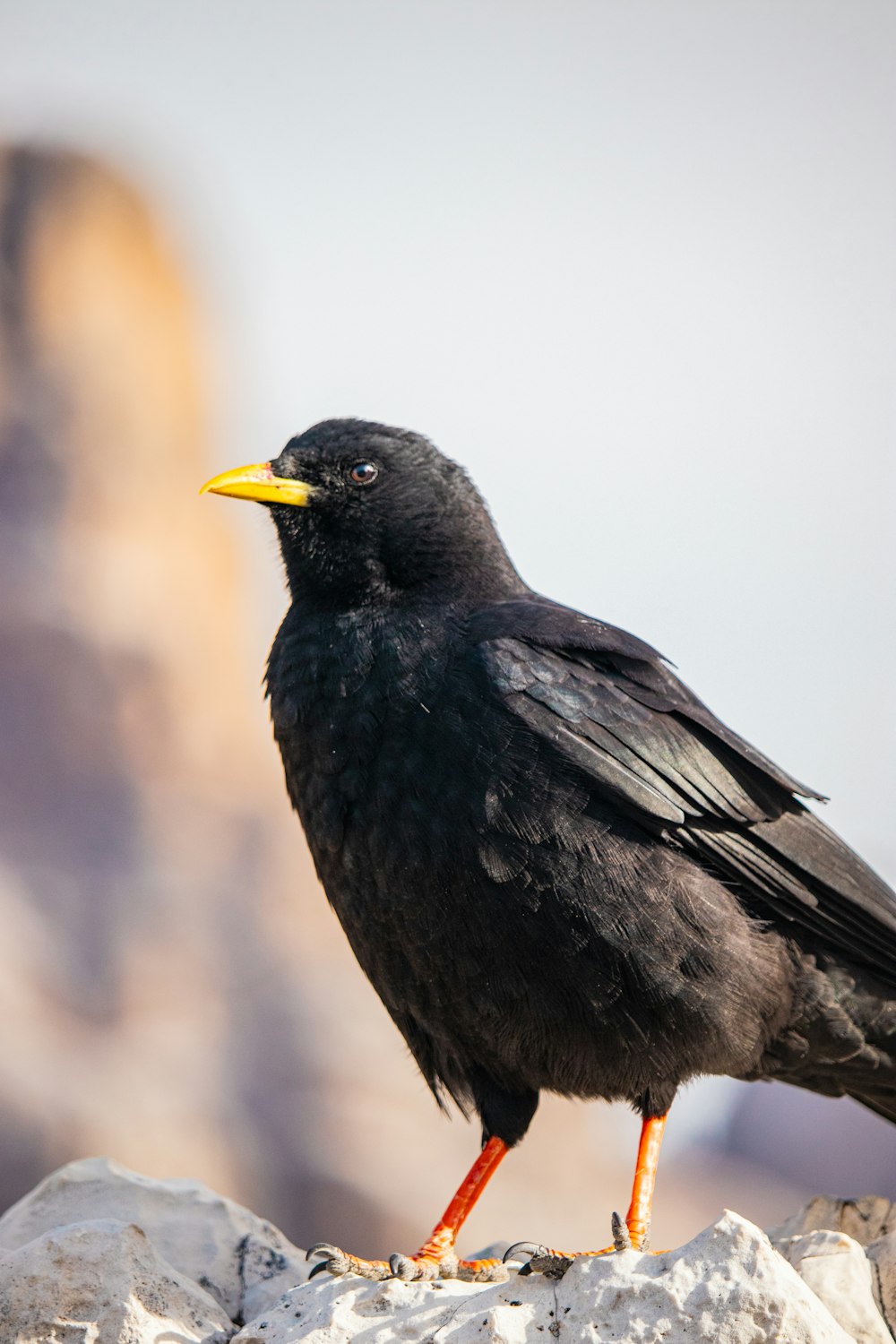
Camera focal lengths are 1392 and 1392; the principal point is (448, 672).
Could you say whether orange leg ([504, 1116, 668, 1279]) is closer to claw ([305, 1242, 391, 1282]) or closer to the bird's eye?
claw ([305, 1242, 391, 1282])

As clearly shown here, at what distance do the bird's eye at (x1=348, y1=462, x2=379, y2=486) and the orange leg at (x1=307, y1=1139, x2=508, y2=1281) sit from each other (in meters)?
2.83

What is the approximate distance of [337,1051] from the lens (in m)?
16.7

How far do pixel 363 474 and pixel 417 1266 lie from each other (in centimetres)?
319

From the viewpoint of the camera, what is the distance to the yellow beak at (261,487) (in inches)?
235

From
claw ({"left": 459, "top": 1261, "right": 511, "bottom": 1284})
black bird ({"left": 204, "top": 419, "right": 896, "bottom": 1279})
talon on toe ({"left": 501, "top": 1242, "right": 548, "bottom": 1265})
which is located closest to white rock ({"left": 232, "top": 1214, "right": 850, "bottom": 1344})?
talon on toe ({"left": 501, "top": 1242, "right": 548, "bottom": 1265})

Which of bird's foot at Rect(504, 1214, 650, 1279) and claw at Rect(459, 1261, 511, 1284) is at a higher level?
bird's foot at Rect(504, 1214, 650, 1279)

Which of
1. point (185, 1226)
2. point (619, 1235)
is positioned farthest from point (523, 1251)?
point (185, 1226)

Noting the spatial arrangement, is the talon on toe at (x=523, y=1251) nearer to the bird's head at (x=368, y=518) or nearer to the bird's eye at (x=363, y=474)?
the bird's head at (x=368, y=518)

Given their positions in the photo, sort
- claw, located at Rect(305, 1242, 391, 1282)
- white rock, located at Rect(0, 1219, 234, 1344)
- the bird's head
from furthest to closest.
→ the bird's head, claw, located at Rect(305, 1242, 391, 1282), white rock, located at Rect(0, 1219, 234, 1344)

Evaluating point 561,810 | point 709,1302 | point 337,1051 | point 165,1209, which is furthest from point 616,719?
point 337,1051

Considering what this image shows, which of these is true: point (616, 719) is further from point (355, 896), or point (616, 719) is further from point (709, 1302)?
point (709, 1302)

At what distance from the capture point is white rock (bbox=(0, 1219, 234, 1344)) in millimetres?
4473

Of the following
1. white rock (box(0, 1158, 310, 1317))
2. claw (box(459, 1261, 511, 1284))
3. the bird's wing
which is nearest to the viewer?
claw (box(459, 1261, 511, 1284))

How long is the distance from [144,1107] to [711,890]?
1121cm
